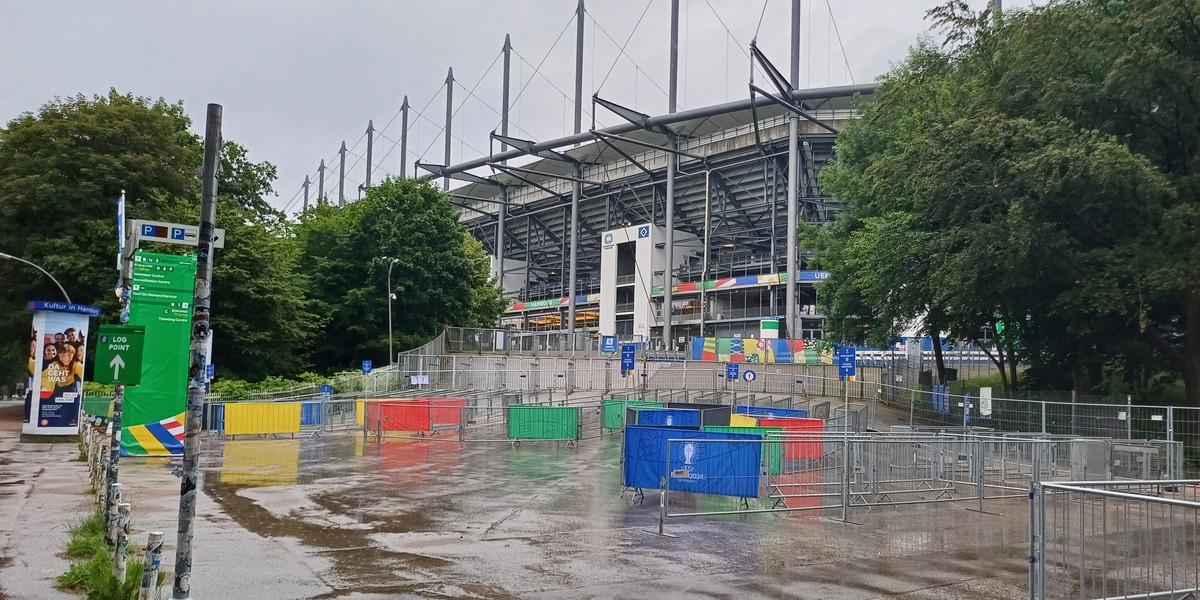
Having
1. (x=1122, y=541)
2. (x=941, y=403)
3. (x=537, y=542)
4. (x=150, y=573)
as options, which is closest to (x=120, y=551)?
(x=150, y=573)

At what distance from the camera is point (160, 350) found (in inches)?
659

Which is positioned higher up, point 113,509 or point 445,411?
point 113,509

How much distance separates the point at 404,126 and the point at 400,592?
140m

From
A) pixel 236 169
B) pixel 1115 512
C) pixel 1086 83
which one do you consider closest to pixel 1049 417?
pixel 1086 83

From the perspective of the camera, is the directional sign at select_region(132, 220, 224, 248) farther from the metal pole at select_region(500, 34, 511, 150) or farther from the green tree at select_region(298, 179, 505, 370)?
the metal pole at select_region(500, 34, 511, 150)

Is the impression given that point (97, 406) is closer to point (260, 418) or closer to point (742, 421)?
point (260, 418)

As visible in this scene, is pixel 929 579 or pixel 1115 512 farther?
pixel 929 579

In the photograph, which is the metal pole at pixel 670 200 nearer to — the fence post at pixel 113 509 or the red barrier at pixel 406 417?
the red barrier at pixel 406 417

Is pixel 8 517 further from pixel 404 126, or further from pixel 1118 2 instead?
pixel 404 126

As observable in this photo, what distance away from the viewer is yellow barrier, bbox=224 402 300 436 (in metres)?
27.8

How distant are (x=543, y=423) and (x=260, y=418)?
9596 mm

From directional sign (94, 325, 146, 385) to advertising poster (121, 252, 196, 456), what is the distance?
591cm

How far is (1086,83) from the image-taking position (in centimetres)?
2727

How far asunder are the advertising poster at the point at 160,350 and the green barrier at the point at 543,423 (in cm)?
950
